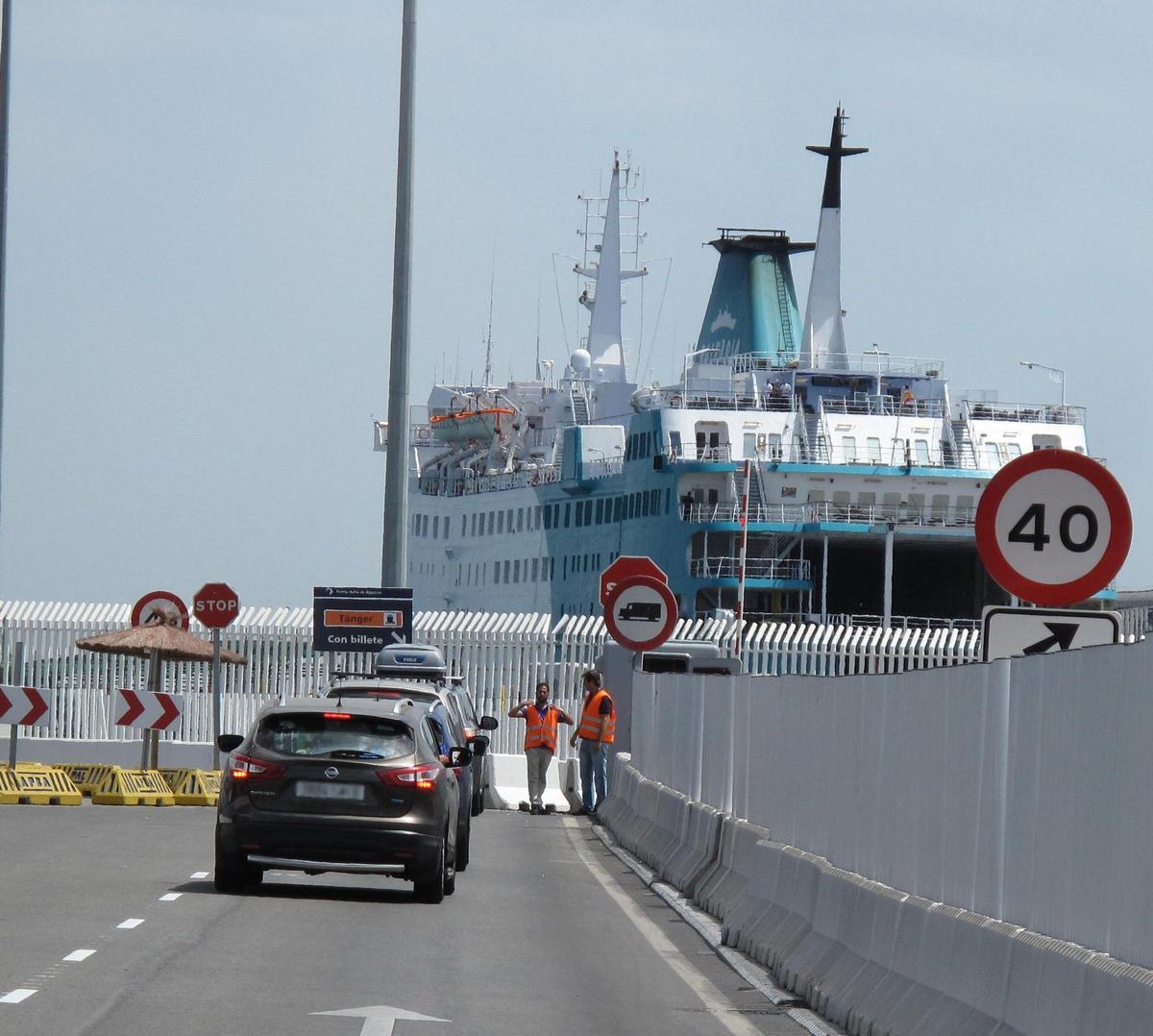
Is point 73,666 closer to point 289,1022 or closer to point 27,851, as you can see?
point 27,851

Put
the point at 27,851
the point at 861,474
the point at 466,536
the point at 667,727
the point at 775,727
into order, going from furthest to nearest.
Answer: the point at 466,536 < the point at 861,474 < the point at 667,727 < the point at 27,851 < the point at 775,727

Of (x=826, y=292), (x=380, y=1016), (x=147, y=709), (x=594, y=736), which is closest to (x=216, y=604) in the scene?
(x=147, y=709)

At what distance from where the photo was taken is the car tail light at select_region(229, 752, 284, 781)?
15.8 metres

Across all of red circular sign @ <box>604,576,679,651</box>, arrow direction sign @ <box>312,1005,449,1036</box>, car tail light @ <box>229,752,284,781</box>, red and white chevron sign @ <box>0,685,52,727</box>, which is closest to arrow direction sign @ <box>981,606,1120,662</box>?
arrow direction sign @ <box>312,1005,449,1036</box>

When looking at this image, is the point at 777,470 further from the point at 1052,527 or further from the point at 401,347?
the point at 1052,527

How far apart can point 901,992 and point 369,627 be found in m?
19.4

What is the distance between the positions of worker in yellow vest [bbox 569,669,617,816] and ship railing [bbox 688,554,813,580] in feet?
126

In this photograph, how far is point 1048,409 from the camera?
71.9 meters

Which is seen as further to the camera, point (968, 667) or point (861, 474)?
point (861, 474)

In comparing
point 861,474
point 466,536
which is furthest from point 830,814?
point 466,536

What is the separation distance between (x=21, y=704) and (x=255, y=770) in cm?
1351

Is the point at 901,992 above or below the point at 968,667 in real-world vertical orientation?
below

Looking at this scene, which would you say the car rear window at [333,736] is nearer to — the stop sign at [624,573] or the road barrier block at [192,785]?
the stop sign at [624,573]

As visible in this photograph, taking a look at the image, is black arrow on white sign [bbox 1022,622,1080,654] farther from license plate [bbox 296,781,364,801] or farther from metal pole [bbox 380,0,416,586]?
metal pole [bbox 380,0,416,586]
